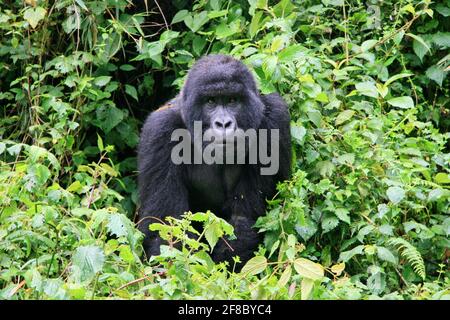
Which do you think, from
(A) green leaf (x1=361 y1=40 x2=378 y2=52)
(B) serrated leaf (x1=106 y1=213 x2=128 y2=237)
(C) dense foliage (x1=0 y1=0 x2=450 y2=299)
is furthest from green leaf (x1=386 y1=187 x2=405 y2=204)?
(B) serrated leaf (x1=106 y1=213 x2=128 y2=237)

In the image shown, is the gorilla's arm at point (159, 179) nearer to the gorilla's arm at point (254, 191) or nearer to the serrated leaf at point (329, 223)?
the gorilla's arm at point (254, 191)

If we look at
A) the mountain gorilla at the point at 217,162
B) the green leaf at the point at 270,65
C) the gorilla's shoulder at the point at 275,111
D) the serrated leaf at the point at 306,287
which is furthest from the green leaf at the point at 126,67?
the serrated leaf at the point at 306,287

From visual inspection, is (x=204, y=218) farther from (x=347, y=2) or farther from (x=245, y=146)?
(x=347, y=2)

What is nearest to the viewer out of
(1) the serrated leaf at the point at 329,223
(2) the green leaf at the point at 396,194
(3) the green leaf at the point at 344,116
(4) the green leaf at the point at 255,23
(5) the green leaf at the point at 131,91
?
(2) the green leaf at the point at 396,194

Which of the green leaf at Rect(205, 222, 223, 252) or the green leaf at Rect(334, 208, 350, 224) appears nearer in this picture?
the green leaf at Rect(205, 222, 223, 252)

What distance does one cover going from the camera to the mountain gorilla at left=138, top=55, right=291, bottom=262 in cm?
554

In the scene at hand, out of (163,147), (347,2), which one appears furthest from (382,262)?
(347,2)

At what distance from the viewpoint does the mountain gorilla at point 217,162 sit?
5.54 metres

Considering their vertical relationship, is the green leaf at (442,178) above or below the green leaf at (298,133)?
below

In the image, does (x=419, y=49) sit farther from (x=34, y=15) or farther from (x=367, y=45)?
(x=34, y=15)

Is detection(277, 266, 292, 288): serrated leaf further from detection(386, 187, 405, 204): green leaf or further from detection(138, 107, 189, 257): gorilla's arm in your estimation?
detection(138, 107, 189, 257): gorilla's arm

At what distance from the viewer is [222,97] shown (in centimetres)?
554

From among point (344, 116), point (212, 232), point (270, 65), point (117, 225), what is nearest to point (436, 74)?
point (344, 116)

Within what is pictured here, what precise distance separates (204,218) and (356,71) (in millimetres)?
2439
